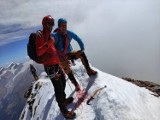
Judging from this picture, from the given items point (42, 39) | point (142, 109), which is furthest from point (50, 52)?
point (142, 109)

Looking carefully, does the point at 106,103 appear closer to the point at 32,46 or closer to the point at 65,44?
the point at 65,44

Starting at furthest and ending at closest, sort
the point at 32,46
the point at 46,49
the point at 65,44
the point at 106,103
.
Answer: the point at 65,44 → the point at 106,103 → the point at 46,49 → the point at 32,46

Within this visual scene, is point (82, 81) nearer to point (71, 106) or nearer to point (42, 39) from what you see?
point (71, 106)

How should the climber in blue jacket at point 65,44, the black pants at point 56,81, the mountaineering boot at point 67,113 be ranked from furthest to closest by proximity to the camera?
the climber in blue jacket at point 65,44, the mountaineering boot at point 67,113, the black pants at point 56,81

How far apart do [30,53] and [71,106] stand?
416 centimetres

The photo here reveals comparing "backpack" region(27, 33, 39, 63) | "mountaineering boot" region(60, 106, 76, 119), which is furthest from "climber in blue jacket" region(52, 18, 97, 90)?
"mountaineering boot" region(60, 106, 76, 119)

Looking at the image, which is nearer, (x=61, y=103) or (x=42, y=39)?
(x=42, y=39)

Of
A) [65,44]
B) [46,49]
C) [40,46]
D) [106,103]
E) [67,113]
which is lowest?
[67,113]

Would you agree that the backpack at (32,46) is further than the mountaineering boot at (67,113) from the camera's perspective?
No

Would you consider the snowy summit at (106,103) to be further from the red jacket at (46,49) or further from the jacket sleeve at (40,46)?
the jacket sleeve at (40,46)

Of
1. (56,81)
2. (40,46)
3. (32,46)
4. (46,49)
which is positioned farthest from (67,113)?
(32,46)

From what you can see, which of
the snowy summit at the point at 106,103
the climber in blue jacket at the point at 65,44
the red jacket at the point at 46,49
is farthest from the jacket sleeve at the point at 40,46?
the snowy summit at the point at 106,103

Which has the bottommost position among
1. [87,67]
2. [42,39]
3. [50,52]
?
[87,67]

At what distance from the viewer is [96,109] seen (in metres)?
12.6
